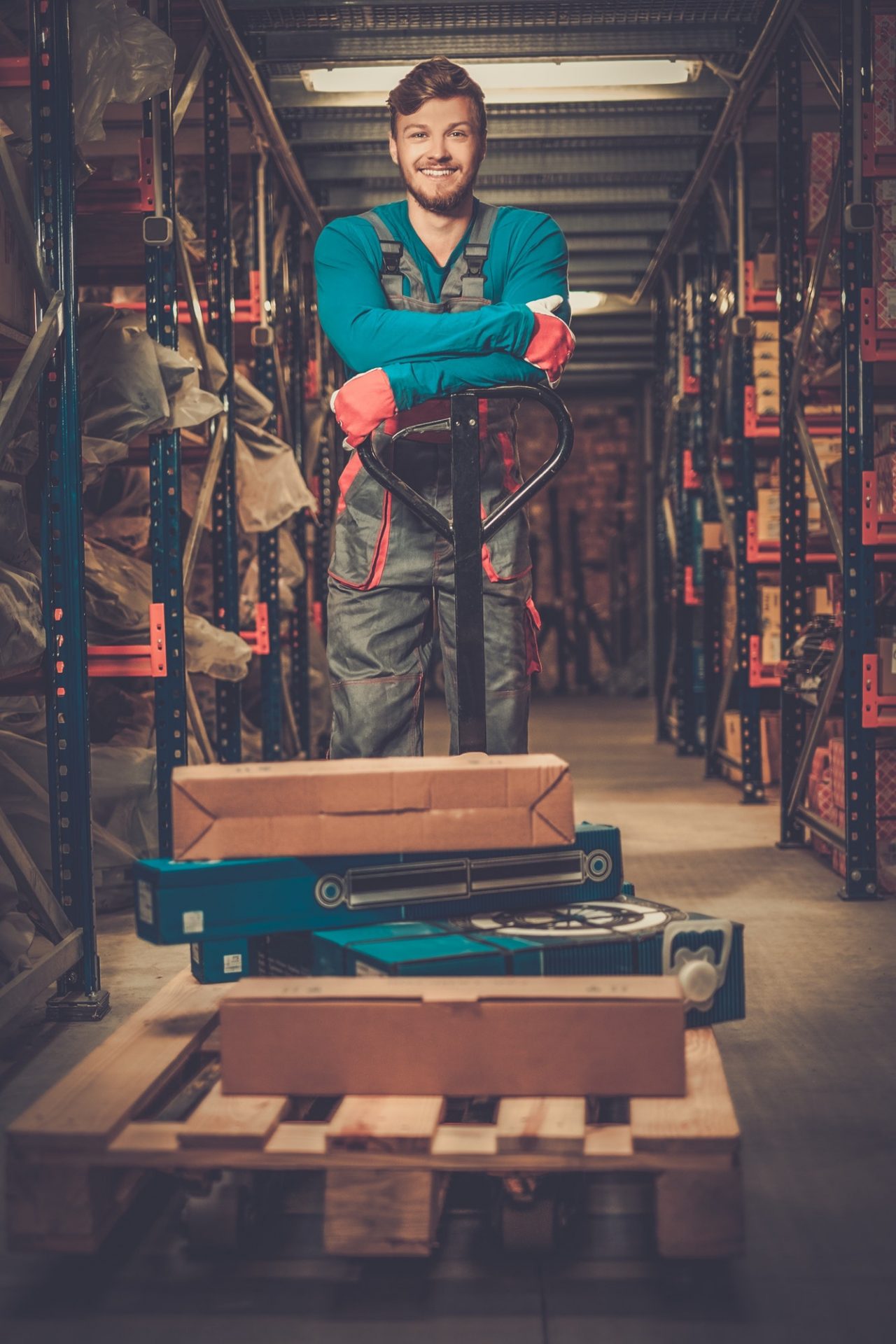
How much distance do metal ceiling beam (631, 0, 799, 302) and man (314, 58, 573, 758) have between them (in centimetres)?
353

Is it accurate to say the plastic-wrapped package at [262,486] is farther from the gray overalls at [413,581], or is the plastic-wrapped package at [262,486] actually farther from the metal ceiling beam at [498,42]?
the gray overalls at [413,581]

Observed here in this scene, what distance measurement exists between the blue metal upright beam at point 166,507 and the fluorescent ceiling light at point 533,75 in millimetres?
2231

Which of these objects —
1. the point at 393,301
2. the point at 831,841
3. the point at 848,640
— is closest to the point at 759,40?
the point at 848,640

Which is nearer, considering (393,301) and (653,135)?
(393,301)

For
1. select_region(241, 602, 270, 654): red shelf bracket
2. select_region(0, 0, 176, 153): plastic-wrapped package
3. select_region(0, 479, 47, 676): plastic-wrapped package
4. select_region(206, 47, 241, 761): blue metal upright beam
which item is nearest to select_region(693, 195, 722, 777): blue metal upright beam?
select_region(241, 602, 270, 654): red shelf bracket

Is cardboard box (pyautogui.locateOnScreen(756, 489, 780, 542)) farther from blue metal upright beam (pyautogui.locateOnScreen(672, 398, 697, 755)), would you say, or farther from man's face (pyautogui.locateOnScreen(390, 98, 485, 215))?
man's face (pyautogui.locateOnScreen(390, 98, 485, 215))

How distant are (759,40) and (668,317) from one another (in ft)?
17.2

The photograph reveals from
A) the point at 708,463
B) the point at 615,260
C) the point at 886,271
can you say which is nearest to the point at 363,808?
the point at 886,271

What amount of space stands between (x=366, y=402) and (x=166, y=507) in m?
2.25

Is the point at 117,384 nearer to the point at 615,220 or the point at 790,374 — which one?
the point at 790,374

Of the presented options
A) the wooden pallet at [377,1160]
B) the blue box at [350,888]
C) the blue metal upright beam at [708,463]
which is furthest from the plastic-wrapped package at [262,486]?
the wooden pallet at [377,1160]

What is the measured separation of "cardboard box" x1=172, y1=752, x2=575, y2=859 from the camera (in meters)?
2.71

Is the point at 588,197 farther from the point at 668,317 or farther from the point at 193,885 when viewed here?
the point at 193,885

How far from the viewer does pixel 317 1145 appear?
86.7 inches
